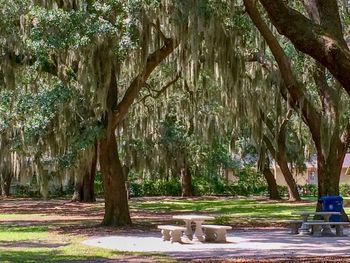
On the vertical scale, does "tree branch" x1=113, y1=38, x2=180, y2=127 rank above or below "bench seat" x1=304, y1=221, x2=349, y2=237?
above

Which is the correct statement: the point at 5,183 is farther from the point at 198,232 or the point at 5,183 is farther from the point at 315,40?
the point at 315,40

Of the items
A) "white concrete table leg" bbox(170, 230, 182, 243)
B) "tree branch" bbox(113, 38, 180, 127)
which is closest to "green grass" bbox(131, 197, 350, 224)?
"tree branch" bbox(113, 38, 180, 127)

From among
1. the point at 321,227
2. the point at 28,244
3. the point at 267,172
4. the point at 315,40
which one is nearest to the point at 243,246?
the point at 321,227

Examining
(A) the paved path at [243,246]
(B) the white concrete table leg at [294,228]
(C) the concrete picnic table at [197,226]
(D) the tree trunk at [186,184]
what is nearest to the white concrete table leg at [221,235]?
(A) the paved path at [243,246]

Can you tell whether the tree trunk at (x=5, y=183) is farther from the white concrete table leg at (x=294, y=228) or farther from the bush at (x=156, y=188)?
the white concrete table leg at (x=294, y=228)

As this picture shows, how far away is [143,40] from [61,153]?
3.82 m

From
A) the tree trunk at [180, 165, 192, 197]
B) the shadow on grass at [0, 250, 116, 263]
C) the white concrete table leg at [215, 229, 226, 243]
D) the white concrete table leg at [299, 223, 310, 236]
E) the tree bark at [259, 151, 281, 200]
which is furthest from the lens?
the tree trunk at [180, 165, 192, 197]

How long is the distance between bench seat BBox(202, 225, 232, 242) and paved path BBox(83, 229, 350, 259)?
7.7 inches

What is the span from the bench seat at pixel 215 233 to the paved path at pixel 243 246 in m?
0.20

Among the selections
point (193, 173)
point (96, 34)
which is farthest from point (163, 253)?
point (193, 173)

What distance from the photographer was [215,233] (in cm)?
1248

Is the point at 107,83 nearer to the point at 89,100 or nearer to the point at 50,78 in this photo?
the point at 89,100

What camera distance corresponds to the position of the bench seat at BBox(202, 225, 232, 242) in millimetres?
12080

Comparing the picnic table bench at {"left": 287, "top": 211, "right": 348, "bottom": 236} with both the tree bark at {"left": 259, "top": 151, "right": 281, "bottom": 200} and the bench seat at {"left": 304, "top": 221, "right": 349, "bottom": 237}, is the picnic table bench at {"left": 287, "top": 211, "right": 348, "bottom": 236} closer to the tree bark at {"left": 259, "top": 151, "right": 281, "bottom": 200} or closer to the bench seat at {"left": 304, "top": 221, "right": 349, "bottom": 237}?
the bench seat at {"left": 304, "top": 221, "right": 349, "bottom": 237}
